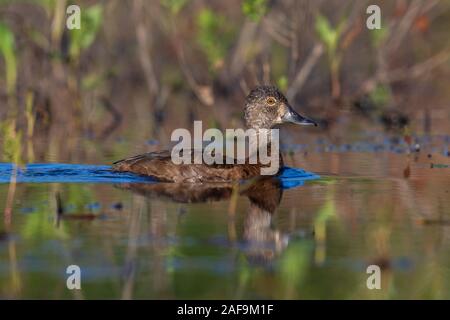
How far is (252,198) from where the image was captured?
8.93 m

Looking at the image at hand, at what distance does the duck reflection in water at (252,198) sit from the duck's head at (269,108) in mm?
1006

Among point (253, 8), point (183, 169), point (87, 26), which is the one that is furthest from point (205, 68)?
point (183, 169)

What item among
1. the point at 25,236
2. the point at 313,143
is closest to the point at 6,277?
the point at 25,236

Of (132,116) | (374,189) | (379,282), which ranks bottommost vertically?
(379,282)

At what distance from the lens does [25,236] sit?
6.89 m

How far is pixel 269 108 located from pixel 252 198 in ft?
7.09

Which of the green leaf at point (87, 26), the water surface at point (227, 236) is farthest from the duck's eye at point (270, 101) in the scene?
the green leaf at point (87, 26)

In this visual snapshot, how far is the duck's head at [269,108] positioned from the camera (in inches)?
427

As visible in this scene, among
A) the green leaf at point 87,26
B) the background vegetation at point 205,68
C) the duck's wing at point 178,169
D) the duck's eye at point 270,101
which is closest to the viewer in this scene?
the duck's wing at point 178,169

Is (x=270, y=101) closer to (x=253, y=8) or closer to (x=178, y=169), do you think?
(x=178, y=169)

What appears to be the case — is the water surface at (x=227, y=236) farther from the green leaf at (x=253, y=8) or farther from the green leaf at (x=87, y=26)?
the green leaf at (x=87, y=26)

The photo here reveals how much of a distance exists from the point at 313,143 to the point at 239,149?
4.89ft

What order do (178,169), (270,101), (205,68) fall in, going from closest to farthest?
(178,169), (270,101), (205,68)

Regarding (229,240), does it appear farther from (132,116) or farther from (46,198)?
(132,116)
